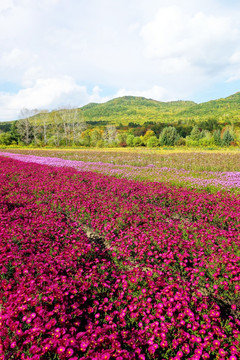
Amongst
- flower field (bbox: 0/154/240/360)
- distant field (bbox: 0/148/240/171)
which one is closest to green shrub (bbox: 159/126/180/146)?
distant field (bbox: 0/148/240/171)

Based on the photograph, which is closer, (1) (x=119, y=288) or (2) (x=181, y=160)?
(1) (x=119, y=288)

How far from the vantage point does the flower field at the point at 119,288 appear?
2.47 meters

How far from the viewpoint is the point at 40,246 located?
4809mm

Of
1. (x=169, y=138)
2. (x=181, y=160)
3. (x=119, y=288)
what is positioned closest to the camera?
(x=119, y=288)

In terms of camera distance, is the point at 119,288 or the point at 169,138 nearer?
the point at 119,288

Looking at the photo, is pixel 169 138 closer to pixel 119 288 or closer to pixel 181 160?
pixel 181 160

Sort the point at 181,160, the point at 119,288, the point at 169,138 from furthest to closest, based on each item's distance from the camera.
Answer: the point at 169,138, the point at 181,160, the point at 119,288

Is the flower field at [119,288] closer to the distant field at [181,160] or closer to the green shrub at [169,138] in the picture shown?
the distant field at [181,160]

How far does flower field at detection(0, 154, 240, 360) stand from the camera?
247 centimetres

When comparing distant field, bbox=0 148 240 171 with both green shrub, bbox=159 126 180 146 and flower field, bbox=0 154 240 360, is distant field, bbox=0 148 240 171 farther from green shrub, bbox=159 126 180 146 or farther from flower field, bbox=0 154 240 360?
green shrub, bbox=159 126 180 146

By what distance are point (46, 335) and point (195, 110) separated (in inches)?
7902

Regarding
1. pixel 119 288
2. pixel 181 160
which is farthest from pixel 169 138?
pixel 119 288

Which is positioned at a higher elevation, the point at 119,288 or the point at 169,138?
the point at 169,138

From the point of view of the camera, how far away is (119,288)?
12.2 feet
